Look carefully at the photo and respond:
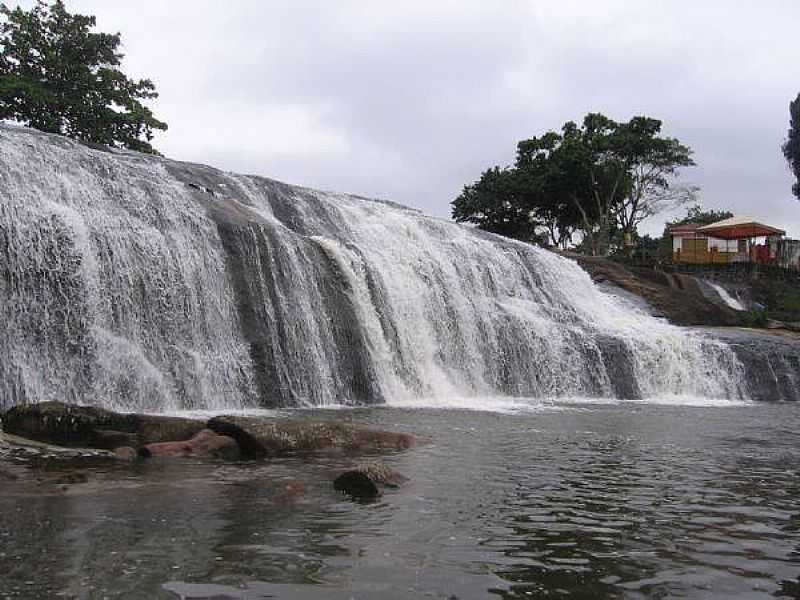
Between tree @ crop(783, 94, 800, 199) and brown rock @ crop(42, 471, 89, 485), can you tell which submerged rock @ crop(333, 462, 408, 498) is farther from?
tree @ crop(783, 94, 800, 199)

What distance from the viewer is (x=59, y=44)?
3794 cm

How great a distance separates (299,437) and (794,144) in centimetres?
5456

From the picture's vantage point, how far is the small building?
45.7 metres

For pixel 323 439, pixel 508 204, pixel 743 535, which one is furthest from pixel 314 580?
pixel 508 204

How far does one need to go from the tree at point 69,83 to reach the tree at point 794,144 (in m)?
43.3

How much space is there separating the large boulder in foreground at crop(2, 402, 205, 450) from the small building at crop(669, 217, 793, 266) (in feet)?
129

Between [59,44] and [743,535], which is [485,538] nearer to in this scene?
[743,535]

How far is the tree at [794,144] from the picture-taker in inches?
2117

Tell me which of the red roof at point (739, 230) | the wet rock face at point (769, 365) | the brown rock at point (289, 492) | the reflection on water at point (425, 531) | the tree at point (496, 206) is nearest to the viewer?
the reflection on water at point (425, 531)

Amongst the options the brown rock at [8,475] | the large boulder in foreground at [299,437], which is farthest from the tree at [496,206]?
the brown rock at [8,475]

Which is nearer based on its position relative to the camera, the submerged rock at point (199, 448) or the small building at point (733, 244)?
the submerged rock at point (199, 448)

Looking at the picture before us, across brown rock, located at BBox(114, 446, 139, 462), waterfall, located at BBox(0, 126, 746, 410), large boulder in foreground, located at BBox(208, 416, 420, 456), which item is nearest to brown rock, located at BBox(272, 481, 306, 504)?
large boulder in foreground, located at BBox(208, 416, 420, 456)

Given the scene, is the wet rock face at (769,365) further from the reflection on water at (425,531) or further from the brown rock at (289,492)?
the brown rock at (289,492)

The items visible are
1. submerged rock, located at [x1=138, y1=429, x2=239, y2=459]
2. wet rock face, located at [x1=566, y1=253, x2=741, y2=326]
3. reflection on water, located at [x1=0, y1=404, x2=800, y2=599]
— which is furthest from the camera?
wet rock face, located at [x1=566, y1=253, x2=741, y2=326]
